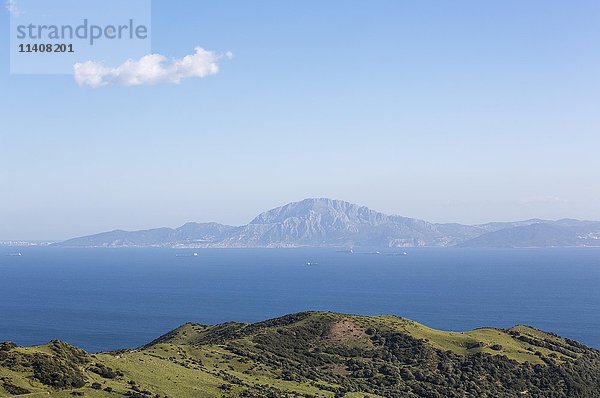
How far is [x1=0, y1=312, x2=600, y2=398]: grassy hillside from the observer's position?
225 feet

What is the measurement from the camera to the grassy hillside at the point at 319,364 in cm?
6856

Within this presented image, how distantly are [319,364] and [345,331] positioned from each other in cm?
1703

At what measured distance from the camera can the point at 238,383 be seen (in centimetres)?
8512

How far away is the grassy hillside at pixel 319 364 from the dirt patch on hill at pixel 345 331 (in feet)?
0.76

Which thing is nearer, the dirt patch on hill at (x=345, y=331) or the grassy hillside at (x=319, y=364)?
the grassy hillside at (x=319, y=364)

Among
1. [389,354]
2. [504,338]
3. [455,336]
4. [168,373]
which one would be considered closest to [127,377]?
[168,373]

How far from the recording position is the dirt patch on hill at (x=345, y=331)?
121562 millimetres

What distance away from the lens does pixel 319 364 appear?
108562 mm

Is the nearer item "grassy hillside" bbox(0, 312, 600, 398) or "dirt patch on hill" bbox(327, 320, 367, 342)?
"grassy hillside" bbox(0, 312, 600, 398)

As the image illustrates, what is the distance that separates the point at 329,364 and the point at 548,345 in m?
57.0

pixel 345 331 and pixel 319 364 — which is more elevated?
pixel 345 331

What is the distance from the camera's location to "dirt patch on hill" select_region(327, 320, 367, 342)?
122 m

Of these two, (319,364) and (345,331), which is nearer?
(319,364)

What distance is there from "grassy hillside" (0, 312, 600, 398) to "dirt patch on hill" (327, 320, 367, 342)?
0.23 m
